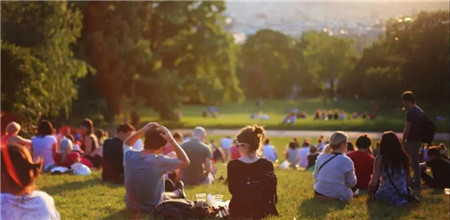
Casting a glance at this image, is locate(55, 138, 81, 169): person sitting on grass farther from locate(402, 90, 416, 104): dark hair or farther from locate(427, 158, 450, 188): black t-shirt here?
locate(427, 158, 450, 188): black t-shirt

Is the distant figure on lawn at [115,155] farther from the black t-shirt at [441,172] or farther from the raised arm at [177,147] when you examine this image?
the black t-shirt at [441,172]

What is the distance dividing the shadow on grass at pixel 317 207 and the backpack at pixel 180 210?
1.55m

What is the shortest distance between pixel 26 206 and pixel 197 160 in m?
7.28

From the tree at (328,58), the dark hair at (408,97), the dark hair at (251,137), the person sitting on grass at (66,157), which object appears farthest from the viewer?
the tree at (328,58)

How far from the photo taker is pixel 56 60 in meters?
24.1

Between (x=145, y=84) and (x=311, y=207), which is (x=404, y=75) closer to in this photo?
(x=145, y=84)

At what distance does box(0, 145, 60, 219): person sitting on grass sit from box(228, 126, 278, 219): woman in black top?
3143 mm

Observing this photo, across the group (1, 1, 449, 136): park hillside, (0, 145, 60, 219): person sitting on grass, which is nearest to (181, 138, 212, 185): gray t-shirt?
(0, 145, 60, 219): person sitting on grass

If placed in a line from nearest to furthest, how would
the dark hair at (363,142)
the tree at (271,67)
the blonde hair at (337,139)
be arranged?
the blonde hair at (337,139) < the dark hair at (363,142) < the tree at (271,67)

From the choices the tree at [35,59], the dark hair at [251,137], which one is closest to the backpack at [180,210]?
the dark hair at [251,137]

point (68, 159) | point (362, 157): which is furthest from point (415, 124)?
point (68, 159)

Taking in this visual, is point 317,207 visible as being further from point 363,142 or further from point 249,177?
point 363,142

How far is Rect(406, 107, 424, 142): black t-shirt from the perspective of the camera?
1119 cm

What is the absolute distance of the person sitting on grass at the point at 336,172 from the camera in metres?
9.20
